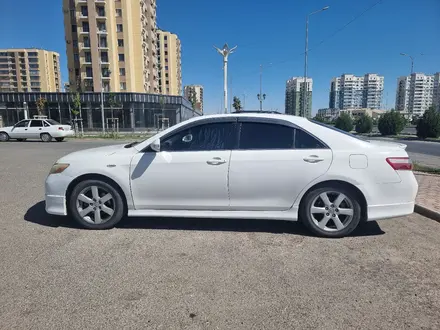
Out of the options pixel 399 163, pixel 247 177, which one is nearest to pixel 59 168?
pixel 247 177

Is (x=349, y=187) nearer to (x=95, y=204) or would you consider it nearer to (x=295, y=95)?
(x=95, y=204)

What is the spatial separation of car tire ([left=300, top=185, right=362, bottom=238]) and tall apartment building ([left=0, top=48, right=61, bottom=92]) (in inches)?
5170

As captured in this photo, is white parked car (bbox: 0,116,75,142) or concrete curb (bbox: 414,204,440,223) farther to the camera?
white parked car (bbox: 0,116,75,142)

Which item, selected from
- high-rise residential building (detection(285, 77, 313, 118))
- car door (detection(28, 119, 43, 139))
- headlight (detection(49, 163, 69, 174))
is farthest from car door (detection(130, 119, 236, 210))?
high-rise residential building (detection(285, 77, 313, 118))

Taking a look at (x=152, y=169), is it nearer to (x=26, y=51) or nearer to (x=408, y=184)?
(x=408, y=184)

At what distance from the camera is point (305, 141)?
12.4 ft

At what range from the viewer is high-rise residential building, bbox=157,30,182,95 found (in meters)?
83.4

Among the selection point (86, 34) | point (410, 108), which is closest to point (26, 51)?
point (86, 34)

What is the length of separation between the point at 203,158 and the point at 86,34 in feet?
186

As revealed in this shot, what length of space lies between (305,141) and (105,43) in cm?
5607

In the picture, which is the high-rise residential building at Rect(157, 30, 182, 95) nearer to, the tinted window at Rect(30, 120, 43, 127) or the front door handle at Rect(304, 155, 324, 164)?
the tinted window at Rect(30, 120, 43, 127)

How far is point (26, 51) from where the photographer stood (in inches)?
4555

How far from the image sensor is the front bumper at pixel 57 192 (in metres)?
4.01

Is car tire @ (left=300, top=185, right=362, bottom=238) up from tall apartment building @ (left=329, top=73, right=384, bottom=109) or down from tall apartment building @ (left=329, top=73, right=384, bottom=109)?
down
